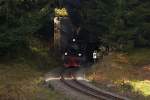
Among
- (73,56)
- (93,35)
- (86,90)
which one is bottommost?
(86,90)

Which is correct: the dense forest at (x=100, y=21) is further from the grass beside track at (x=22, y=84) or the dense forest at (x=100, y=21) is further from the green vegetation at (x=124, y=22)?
the grass beside track at (x=22, y=84)

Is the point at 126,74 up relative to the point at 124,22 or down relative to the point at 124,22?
down

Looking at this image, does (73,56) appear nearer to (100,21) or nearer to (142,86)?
(100,21)

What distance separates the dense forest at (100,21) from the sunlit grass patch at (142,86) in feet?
28.8

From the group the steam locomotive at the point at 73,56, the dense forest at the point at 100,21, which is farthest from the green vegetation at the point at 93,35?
the steam locomotive at the point at 73,56

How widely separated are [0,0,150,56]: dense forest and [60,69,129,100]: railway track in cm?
598

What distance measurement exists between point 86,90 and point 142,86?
4068mm

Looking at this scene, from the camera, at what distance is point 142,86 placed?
105ft

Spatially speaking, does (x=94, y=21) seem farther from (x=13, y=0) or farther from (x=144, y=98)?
(x=144, y=98)

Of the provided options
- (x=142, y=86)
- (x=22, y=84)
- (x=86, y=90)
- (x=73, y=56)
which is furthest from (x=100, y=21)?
(x=22, y=84)

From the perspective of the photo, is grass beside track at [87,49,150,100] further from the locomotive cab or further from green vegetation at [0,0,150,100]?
the locomotive cab

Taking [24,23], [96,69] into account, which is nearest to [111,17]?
[96,69]

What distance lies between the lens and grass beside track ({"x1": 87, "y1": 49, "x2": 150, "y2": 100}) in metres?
30.5

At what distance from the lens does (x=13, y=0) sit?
40.2 metres
